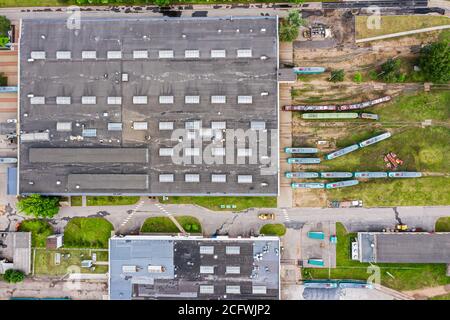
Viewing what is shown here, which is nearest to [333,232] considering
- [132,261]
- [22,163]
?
[132,261]

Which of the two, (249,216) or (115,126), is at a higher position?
(115,126)

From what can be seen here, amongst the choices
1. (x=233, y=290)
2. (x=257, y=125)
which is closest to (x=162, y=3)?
(x=257, y=125)

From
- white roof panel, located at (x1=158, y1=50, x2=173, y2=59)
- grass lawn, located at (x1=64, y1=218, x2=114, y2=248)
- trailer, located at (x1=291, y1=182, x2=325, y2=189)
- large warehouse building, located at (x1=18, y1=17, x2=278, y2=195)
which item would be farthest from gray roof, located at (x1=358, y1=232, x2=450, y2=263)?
grass lawn, located at (x1=64, y1=218, x2=114, y2=248)

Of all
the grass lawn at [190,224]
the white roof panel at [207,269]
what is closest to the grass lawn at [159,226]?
the grass lawn at [190,224]

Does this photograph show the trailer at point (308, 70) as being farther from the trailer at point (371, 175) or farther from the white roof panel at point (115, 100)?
the white roof panel at point (115, 100)

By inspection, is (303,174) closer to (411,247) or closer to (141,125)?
(411,247)
